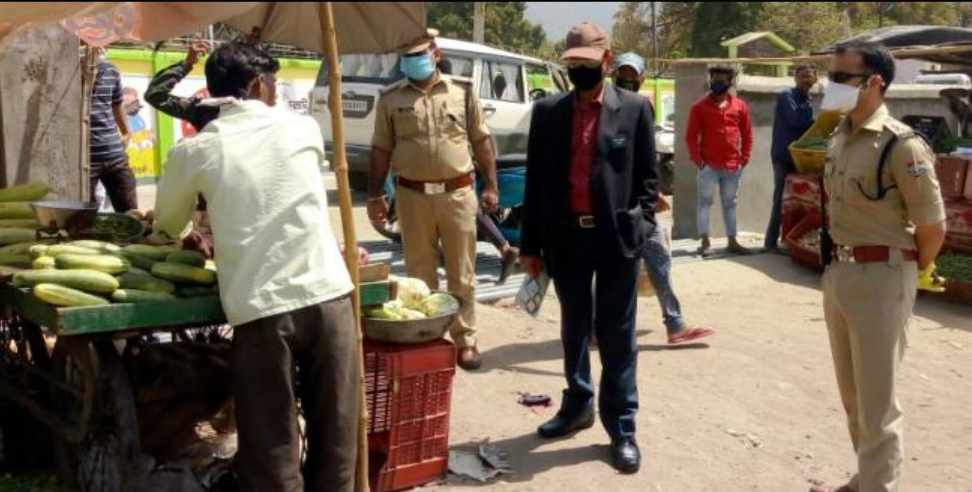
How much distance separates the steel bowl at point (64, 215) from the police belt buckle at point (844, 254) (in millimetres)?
3264

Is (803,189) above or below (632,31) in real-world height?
below

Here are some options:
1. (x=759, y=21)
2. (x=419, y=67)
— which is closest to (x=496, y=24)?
(x=759, y=21)

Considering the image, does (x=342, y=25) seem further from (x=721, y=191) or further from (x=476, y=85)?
(x=476, y=85)

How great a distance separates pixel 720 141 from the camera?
11.0m

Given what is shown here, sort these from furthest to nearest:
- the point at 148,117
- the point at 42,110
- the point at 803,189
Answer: the point at 148,117
the point at 803,189
the point at 42,110

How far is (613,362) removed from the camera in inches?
214

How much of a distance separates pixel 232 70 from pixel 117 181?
12.6 feet

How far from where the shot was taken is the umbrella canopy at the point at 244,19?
2.75 meters

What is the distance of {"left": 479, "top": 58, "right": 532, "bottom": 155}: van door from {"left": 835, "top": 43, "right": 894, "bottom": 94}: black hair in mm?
11237

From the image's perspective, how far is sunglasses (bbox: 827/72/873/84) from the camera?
4.48 metres

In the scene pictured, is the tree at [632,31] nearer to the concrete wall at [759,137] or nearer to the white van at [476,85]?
the white van at [476,85]

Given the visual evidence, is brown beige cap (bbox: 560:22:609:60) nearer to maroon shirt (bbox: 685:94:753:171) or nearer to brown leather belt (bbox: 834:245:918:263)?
brown leather belt (bbox: 834:245:918:263)

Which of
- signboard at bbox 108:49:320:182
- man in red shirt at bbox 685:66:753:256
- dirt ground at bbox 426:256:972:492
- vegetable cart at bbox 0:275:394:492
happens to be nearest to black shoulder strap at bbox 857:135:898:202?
dirt ground at bbox 426:256:972:492

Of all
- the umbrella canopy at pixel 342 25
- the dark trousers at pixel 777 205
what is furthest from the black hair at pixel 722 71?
the umbrella canopy at pixel 342 25
